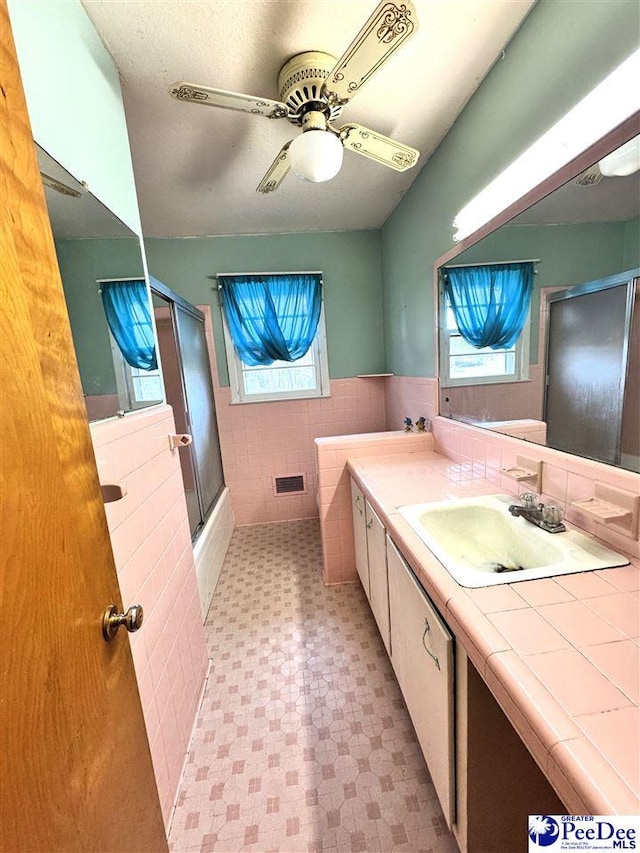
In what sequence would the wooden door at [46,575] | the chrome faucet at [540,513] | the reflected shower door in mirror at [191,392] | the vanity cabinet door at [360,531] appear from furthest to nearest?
1. the reflected shower door in mirror at [191,392]
2. the vanity cabinet door at [360,531]
3. the chrome faucet at [540,513]
4. the wooden door at [46,575]

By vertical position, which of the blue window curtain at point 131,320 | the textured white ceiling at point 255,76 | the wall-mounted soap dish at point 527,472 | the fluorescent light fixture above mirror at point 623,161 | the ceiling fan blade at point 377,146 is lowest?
the wall-mounted soap dish at point 527,472

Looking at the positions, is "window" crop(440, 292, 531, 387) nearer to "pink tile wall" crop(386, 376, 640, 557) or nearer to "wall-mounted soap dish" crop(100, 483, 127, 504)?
"pink tile wall" crop(386, 376, 640, 557)

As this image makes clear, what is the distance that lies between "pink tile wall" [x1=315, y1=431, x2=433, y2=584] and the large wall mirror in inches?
25.8

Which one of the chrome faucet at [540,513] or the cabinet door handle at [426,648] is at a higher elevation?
the chrome faucet at [540,513]

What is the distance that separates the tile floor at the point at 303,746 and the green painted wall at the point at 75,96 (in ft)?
6.45

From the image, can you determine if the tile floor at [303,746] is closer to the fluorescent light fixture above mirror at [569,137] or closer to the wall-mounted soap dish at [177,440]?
the wall-mounted soap dish at [177,440]

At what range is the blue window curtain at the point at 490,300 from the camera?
1.31 metres

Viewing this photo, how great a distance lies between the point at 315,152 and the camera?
1244 mm

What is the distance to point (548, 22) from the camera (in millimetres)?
1039

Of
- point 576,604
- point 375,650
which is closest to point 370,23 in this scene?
point 576,604

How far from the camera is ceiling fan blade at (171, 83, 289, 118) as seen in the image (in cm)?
105

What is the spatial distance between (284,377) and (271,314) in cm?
55

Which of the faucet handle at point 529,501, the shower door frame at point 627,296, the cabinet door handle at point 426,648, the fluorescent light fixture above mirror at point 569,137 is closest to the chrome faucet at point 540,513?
the faucet handle at point 529,501

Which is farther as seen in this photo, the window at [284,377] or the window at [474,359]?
the window at [284,377]
